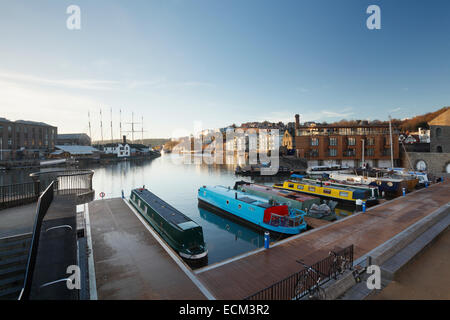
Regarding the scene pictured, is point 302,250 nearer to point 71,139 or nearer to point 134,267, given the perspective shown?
point 134,267

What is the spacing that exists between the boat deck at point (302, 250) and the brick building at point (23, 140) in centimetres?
9717

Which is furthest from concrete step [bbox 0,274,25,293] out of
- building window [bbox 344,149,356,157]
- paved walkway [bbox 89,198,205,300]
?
building window [bbox 344,149,356,157]

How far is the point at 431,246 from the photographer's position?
39.9ft

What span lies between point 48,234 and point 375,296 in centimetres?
1203

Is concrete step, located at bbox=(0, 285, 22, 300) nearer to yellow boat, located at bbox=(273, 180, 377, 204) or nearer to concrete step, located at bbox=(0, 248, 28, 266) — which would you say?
concrete step, located at bbox=(0, 248, 28, 266)

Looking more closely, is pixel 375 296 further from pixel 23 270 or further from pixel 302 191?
pixel 302 191

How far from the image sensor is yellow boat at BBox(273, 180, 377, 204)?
27.1 m

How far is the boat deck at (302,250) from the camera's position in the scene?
9414 mm

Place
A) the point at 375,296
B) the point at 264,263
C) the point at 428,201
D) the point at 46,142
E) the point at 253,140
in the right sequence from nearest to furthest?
the point at 375,296 < the point at 264,263 < the point at 428,201 < the point at 46,142 < the point at 253,140

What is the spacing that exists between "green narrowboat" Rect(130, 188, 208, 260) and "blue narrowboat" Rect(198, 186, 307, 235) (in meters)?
6.88

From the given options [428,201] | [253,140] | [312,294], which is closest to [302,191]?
[428,201]

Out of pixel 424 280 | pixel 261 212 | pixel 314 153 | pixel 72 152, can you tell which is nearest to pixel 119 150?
pixel 72 152

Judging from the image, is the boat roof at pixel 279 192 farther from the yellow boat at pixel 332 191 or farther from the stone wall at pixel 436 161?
the stone wall at pixel 436 161
